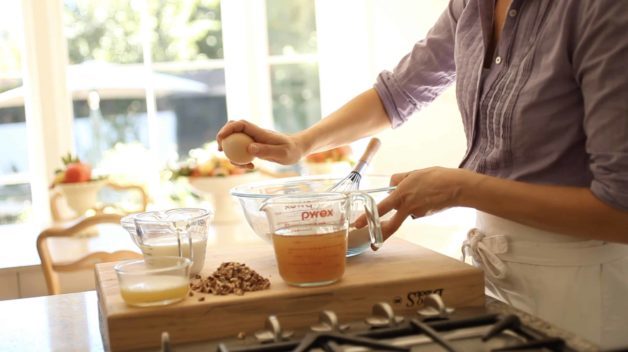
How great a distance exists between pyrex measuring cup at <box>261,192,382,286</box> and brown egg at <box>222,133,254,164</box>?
8.1 inches

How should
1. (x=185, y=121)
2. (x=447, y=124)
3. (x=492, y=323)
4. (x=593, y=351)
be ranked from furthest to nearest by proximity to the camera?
(x=185, y=121) → (x=447, y=124) → (x=492, y=323) → (x=593, y=351)

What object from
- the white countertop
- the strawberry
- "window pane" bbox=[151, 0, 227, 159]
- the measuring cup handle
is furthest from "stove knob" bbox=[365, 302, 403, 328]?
"window pane" bbox=[151, 0, 227, 159]

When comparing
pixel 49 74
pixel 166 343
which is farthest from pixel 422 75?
pixel 49 74

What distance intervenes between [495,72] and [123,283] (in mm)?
617

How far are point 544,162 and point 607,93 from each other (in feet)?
0.49

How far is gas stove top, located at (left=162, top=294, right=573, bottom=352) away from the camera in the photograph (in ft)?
2.77

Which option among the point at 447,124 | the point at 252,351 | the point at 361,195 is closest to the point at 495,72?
the point at 361,195

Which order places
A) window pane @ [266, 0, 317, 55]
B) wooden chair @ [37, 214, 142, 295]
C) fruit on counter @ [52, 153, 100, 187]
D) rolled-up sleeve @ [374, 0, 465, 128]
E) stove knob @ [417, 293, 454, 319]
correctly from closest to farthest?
stove knob @ [417, 293, 454, 319] < rolled-up sleeve @ [374, 0, 465, 128] < wooden chair @ [37, 214, 142, 295] < fruit on counter @ [52, 153, 100, 187] < window pane @ [266, 0, 317, 55]

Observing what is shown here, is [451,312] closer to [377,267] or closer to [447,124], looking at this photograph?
[377,267]

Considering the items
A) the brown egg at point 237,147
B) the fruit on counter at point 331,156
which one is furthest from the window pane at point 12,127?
the brown egg at point 237,147

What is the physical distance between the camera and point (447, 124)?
2.80m

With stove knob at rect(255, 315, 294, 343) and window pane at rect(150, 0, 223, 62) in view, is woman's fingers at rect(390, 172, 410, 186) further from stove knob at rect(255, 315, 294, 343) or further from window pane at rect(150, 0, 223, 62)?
window pane at rect(150, 0, 223, 62)

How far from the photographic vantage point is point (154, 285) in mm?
936

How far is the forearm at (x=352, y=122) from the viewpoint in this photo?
144 centimetres
